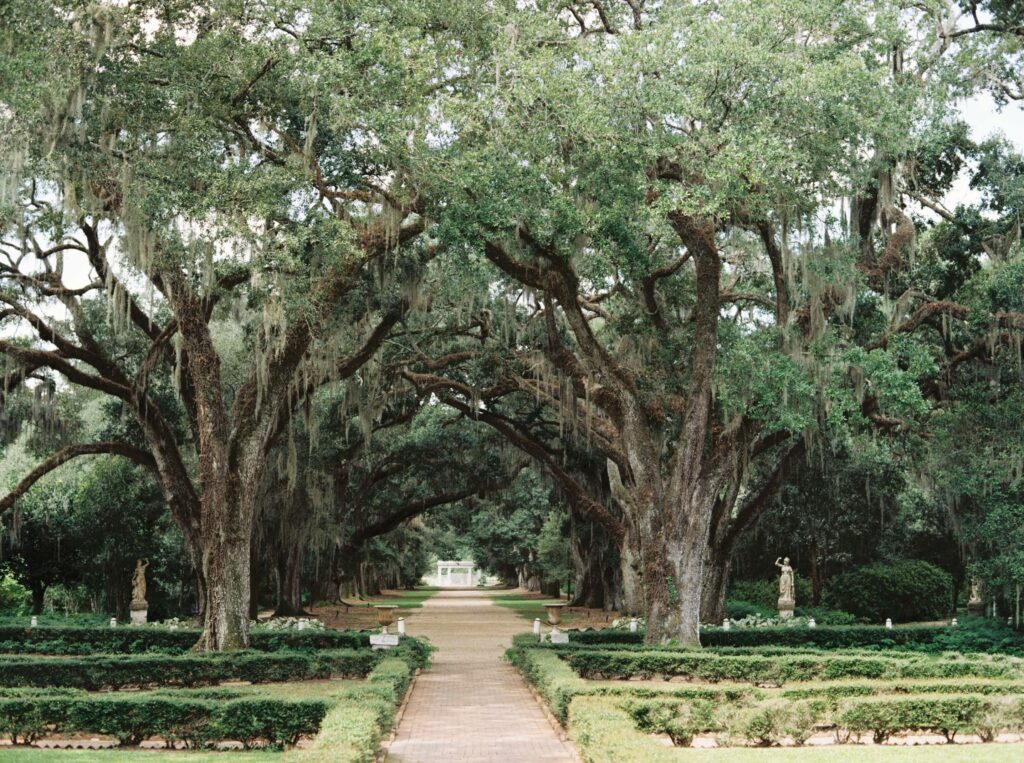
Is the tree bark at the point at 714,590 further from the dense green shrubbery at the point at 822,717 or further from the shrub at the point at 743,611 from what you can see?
the dense green shrubbery at the point at 822,717

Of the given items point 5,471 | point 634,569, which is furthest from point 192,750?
point 5,471

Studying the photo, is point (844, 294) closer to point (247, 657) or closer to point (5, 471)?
point (247, 657)

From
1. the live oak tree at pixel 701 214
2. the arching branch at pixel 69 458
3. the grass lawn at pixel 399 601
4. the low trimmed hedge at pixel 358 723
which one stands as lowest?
the grass lawn at pixel 399 601

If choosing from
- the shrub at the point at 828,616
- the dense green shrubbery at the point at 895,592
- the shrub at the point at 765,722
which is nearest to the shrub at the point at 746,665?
the shrub at the point at 765,722

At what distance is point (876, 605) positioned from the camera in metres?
27.6

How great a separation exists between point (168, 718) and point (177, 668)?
4.21 m

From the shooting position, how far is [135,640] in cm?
1956

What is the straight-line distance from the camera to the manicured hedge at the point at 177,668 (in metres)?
14.1

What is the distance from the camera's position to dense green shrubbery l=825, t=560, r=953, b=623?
2770cm

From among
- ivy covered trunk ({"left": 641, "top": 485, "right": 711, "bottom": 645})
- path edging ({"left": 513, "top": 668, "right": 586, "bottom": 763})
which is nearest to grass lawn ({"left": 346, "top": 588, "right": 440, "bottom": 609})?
ivy covered trunk ({"left": 641, "top": 485, "right": 711, "bottom": 645})

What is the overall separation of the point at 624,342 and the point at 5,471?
2788 cm

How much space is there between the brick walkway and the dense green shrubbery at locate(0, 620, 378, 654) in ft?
6.64

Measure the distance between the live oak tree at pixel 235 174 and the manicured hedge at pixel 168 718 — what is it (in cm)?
583

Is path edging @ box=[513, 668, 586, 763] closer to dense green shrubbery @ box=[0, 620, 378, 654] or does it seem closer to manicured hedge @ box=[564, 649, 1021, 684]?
manicured hedge @ box=[564, 649, 1021, 684]
